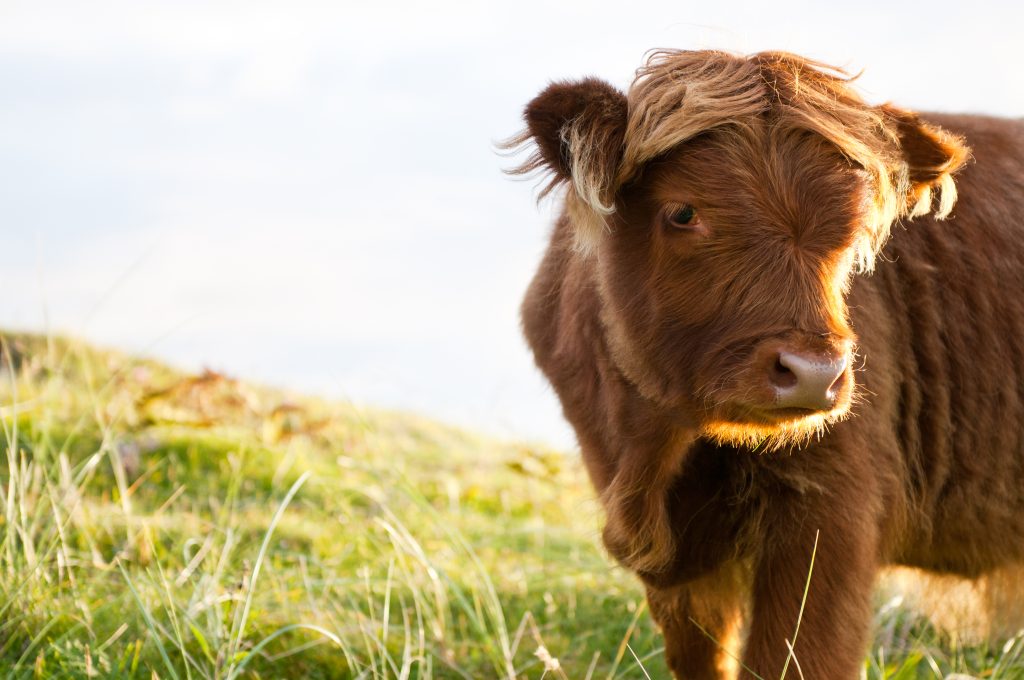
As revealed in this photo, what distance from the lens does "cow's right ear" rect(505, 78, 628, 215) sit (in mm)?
3264

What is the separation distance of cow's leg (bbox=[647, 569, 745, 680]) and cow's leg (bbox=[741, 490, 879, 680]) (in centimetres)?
57

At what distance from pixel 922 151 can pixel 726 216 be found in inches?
34.9

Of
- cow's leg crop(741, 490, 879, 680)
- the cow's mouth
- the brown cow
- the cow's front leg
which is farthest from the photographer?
the cow's front leg

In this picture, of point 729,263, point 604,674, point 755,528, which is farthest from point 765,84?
point 604,674

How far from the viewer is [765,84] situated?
3.41m

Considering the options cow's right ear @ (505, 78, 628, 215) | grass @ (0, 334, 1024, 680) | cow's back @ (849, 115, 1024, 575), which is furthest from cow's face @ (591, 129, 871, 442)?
grass @ (0, 334, 1024, 680)

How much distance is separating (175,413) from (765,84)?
4984mm

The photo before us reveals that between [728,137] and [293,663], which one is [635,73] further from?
[293,663]

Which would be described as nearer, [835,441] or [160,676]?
[835,441]

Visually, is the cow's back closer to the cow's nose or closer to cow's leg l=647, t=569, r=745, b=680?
cow's leg l=647, t=569, r=745, b=680

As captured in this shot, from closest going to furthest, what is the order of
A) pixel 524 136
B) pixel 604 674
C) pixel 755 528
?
pixel 524 136, pixel 755 528, pixel 604 674

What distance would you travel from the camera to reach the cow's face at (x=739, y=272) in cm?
308

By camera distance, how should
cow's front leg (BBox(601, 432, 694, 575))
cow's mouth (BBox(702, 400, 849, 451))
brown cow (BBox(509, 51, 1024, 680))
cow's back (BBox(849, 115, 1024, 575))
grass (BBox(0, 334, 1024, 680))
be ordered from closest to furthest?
cow's mouth (BBox(702, 400, 849, 451)) → brown cow (BBox(509, 51, 1024, 680)) → cow's front leg (BBox(601, 432, 694, 575)) → cow's back (BBox(849, 115, 1024, 575)) → grass (BBox(0, 334, 1024, 680))

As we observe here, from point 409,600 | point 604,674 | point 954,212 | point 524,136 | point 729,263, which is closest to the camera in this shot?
point 729,263
